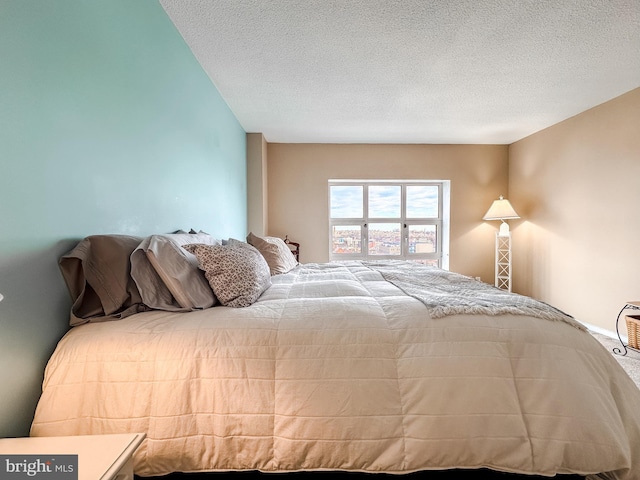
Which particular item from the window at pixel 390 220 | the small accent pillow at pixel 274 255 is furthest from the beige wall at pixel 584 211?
the small accent pillow at pixel 274 255

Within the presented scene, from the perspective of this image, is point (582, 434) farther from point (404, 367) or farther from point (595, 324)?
point (595, 324)

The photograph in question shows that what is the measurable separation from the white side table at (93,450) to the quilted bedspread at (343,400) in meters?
0.17

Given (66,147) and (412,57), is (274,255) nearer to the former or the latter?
(66,147)

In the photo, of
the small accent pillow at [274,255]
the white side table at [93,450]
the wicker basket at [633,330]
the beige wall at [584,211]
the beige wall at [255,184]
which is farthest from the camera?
the beige wall at [255,184]

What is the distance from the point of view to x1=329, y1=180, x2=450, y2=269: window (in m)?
4.55

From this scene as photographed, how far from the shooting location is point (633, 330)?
96.6 inches

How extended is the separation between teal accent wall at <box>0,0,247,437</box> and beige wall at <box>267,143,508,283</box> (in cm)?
246

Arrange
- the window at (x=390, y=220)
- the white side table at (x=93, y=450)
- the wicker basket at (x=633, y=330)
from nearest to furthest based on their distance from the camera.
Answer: the white side table at (x=93, y=450) < the wicker basket at (x=633, y=330) < the window at (x=390, y=220)

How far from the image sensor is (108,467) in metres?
0.67

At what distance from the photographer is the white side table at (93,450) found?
667 mm

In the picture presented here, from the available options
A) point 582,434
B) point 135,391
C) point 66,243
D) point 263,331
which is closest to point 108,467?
point 135,391

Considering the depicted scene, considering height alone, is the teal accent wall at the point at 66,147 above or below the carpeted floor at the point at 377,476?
above

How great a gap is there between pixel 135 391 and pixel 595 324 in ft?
13.9

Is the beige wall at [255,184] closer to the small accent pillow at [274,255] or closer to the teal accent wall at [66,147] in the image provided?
the small accent pillow at [274,255]
